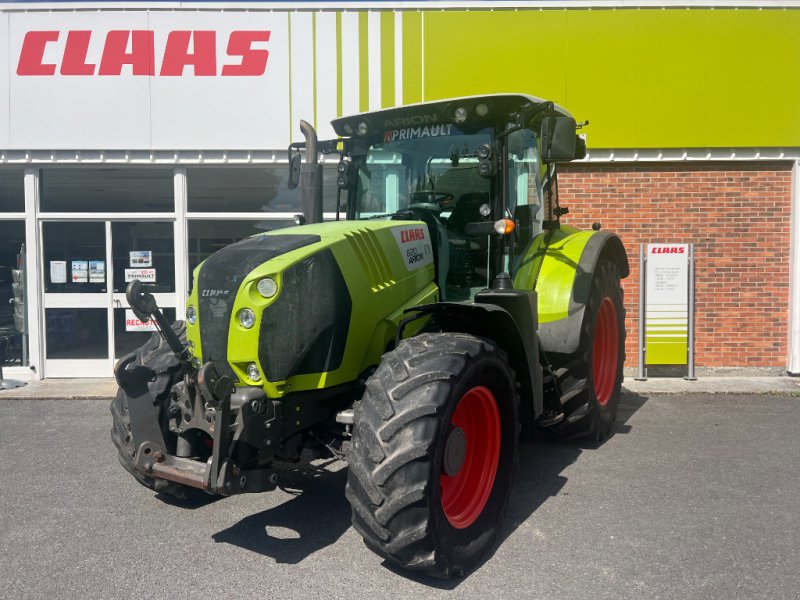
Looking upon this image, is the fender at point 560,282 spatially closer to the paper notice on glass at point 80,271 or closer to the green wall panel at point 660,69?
the green wall panel at point 660,69

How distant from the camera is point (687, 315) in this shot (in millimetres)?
8469

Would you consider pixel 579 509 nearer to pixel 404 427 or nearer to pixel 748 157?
pixel 404 427

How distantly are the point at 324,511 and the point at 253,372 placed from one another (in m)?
1.31

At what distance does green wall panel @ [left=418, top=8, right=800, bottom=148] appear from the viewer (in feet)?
27.4

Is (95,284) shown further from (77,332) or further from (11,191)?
(11,191)

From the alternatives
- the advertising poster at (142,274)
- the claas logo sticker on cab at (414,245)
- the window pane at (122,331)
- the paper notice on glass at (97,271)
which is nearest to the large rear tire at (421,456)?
the claas logo sticker on cab at (414,245)

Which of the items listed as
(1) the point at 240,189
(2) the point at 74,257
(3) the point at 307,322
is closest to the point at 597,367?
(3) the point at 307,322

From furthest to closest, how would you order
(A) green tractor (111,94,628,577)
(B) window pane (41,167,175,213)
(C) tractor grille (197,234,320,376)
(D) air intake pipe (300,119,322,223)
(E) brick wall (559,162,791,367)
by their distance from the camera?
(B) window pane (41,167,175,213) → (E) brick wall (559,162,791,367) → (D) air intake pipe (300,119,322,223) → (C) tractor grille (197,234,320,376) → (A) green tractor (111,94,628,577)

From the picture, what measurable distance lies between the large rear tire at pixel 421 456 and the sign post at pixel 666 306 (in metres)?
5.55

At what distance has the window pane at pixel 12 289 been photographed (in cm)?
909

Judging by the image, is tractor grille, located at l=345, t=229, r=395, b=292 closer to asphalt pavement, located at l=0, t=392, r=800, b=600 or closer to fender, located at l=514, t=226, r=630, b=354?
fender, located at l=514, t=226, r=630, b=354

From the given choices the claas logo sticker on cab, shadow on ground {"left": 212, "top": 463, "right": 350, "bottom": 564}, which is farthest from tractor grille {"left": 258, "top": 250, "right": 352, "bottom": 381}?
shadow on ground {"left": 212, "top": 463, "right": 350, "bottom": 564}

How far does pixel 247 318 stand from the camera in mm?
3273

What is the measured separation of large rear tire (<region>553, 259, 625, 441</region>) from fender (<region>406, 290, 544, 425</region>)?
0.83 meters
